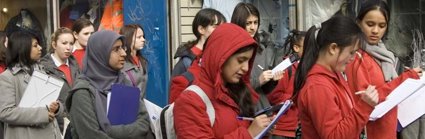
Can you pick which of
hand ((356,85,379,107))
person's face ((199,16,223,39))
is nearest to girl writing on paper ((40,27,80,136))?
person's face ((199,16,223,39))

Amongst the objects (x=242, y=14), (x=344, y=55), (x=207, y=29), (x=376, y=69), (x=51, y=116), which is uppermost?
(x=242, y=14)

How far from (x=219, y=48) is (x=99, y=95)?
1.35 meters

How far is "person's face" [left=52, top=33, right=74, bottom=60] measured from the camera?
7.01m

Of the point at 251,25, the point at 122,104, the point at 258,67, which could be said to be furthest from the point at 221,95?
the point at 251,25

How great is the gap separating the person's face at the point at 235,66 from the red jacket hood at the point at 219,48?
45mm

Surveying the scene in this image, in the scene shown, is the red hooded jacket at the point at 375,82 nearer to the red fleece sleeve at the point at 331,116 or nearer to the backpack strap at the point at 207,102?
the red fleece sleeve at the point at 331,116

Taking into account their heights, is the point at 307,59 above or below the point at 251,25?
below

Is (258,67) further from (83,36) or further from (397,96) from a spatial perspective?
(83,36)

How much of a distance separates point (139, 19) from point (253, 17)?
15.7 ft

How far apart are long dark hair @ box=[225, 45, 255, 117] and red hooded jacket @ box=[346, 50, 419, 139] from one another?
1.99 feet

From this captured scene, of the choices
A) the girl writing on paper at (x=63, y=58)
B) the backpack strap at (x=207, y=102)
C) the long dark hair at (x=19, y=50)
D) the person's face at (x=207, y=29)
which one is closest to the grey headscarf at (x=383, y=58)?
the backpack strap at (x=207, y=102)

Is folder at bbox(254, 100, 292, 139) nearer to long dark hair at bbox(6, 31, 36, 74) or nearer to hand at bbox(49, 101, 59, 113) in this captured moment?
hand at bbox(49, 101, 59, 113)

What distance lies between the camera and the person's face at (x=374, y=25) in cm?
438

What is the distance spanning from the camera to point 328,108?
3506 mm
